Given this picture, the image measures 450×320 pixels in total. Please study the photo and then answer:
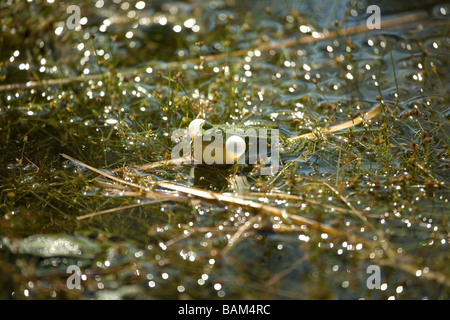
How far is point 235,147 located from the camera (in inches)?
93.9

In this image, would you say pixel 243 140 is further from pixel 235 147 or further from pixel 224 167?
pixel 224 167

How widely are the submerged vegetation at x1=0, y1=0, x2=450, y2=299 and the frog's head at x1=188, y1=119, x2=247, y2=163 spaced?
84 millimetres

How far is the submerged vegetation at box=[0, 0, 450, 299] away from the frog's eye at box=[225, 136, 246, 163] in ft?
0.32

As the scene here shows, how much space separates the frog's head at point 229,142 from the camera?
238cm

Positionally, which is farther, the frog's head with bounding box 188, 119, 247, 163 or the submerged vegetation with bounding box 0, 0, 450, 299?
the frog's head with bounding box 188, 119, 247, 163

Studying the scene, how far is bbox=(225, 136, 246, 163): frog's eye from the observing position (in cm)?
237

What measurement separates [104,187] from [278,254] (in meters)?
0.93

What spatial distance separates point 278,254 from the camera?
199 centimetres

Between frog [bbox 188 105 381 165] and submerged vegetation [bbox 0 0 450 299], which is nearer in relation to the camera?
submerged vegetation [bbox 0 0 450 299]

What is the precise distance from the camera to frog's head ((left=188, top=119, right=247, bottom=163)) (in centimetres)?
238

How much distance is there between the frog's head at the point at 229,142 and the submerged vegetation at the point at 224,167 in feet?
0.28

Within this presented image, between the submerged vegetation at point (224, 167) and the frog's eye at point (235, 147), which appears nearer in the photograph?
the submerged vegetation at point (224, 167)

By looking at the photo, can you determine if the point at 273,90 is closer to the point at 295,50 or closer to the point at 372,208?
the point at 295,50

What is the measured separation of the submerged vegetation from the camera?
1.92 meters
